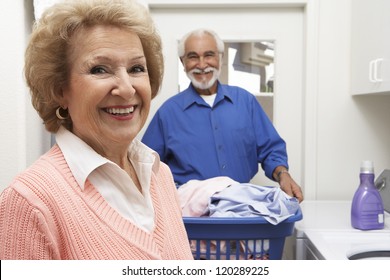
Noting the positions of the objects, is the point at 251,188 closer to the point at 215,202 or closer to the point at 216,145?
the point at 215,202

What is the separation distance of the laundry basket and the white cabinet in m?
0.66

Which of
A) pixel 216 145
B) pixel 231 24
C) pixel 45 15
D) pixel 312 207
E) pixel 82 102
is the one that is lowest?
pixel 312 207

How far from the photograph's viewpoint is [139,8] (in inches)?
25.8

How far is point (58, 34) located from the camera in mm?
593

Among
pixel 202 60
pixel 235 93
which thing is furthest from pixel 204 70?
pixel 235 93

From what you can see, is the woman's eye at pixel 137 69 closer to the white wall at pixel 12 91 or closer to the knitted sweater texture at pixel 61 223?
the knitted sweater texture at pixel 61 223

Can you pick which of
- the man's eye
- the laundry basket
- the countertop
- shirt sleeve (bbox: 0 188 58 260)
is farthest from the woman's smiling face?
the countertop

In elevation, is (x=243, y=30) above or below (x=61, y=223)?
above

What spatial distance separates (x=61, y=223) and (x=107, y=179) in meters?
0.11

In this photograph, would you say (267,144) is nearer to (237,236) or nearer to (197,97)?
(197,97)

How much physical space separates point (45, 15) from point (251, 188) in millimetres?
674

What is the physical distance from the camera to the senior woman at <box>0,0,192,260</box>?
530 mm
